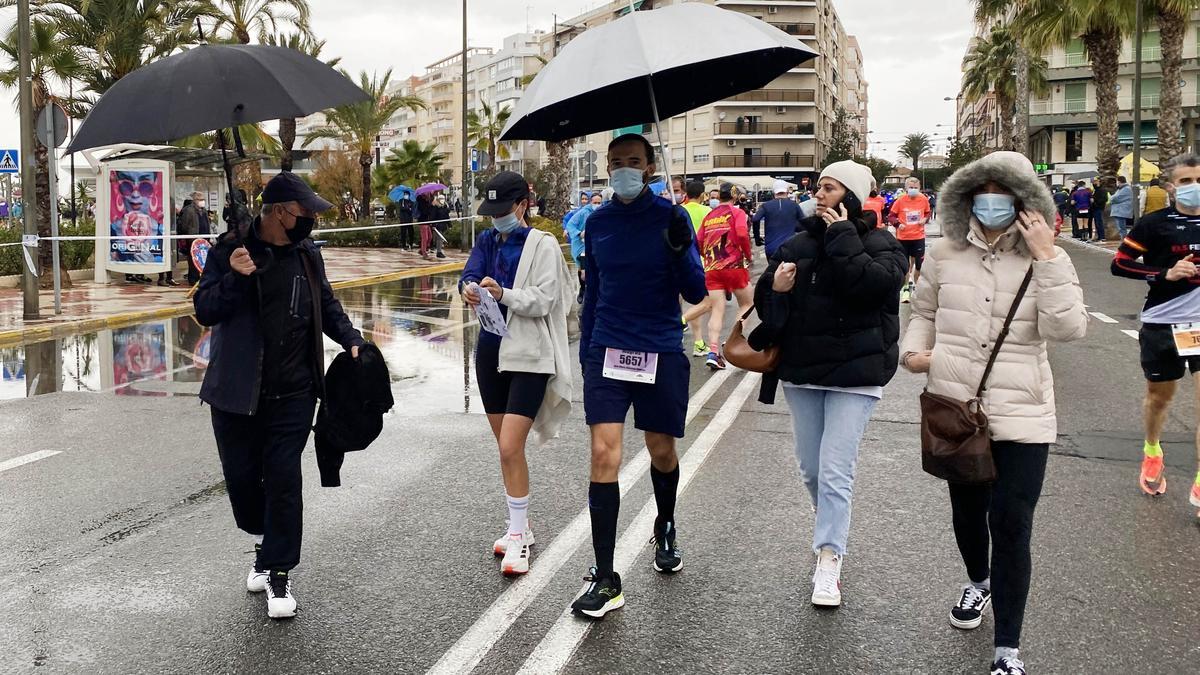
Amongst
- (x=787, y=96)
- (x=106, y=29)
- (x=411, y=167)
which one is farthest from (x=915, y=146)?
(x=106, y=29)

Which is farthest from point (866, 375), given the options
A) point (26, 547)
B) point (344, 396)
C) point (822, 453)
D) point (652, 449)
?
point (26, 547)

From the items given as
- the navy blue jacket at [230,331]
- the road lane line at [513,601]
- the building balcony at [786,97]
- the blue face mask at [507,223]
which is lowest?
the road lane line at [513,601]

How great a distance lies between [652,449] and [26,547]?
10.3 feet

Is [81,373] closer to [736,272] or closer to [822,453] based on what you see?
[736,272]

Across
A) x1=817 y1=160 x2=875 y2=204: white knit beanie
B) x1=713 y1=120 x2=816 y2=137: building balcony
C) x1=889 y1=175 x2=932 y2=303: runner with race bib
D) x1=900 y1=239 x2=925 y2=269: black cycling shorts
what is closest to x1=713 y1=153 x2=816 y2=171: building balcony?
x1=713 y1=120 x2=816 y2=137: building balcony

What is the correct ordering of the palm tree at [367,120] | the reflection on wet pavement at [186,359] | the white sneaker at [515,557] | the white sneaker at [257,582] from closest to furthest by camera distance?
the white sneaker at [257,582] < the white sneaker at [515,557] < the reflection on wet pavement at [186,359] < the palm tree at [367,120]

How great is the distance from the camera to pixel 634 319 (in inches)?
179

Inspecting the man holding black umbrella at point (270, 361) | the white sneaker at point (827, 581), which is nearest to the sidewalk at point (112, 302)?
the man holding black umbrella at point (270, 361)

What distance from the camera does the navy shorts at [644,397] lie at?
4.52 meters

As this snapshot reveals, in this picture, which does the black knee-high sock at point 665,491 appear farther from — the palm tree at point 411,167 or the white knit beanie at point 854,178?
the palm tree at point 411,167

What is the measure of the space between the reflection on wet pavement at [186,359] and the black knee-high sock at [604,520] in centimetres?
455

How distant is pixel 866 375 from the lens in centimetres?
438

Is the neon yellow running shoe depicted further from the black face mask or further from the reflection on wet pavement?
the reflection on wet pavement

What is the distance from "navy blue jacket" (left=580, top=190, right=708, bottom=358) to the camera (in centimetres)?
448
